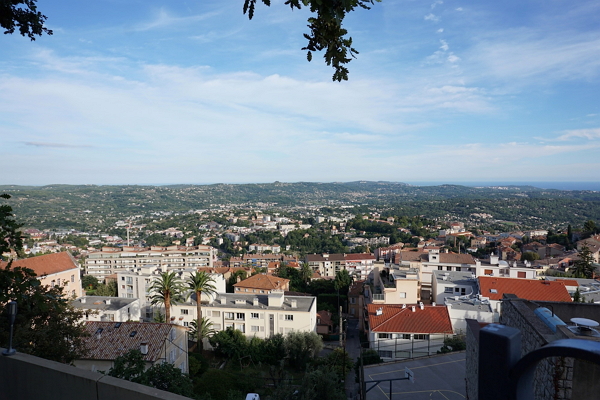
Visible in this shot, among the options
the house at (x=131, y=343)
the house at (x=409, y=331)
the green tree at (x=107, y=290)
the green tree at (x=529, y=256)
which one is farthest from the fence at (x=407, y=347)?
the green tree at (x=529, y=256)

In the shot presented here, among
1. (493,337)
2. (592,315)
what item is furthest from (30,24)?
(592,315)

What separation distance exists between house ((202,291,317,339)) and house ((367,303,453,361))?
15.6 ft

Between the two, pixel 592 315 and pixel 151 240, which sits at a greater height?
pixel 592 315

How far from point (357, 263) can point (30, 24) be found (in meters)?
55.7

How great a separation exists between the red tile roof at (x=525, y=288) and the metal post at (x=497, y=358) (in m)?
22.8

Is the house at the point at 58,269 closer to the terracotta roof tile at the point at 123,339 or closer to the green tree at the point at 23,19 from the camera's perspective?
the terracotta roof tile at the point at 123,339

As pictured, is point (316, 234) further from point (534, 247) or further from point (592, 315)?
point (592, 315)

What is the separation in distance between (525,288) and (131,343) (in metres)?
21.2

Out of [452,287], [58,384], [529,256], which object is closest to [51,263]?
[452,287]

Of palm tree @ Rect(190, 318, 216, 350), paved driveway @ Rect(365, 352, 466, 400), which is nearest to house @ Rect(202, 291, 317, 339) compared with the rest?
palm tree @ Rect(190, 318, 216, 350)

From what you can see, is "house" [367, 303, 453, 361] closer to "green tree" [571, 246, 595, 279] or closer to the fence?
the fence

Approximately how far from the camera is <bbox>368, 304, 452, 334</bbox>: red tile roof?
18500 mm

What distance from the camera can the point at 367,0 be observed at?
2.47 meters

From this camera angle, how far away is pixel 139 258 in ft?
194
